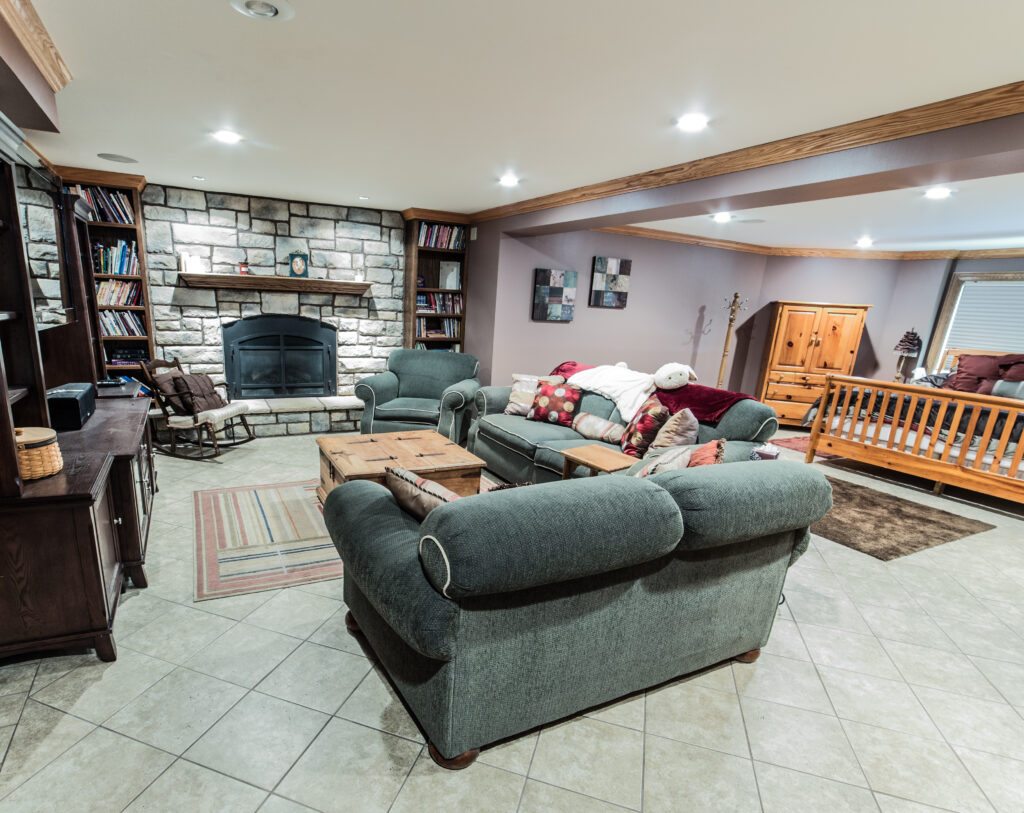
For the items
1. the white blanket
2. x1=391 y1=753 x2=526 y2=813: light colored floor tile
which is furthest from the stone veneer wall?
x1=391 y1=753 x2=526 y2=813: light colored floor tile

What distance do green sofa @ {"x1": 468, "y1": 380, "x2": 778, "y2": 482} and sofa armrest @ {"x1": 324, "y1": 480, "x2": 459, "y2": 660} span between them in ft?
5.69

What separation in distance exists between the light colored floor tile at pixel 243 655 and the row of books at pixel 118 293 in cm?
371

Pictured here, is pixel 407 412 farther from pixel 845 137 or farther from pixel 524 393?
pixel 845 137

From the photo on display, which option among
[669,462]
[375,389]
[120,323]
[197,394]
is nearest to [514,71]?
[669,462]

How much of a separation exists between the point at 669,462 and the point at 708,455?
0.54 ft

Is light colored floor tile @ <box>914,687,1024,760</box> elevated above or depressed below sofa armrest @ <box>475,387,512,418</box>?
below

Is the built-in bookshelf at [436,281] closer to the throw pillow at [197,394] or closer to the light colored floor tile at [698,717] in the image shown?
the throw pillow at [197,394]

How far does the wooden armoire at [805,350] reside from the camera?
6.31 m

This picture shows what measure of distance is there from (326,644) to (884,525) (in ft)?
12.3

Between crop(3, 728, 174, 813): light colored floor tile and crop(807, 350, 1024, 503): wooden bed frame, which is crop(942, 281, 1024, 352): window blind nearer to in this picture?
crop(807, 350, 1024, 503): wooden bed frame

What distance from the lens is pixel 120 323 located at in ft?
14.6

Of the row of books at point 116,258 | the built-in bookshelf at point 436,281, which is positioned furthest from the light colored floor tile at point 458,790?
the row of books at point 116,258

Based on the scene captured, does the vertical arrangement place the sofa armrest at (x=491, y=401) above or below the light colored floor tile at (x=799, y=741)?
above

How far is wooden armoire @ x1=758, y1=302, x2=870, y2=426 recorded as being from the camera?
631cm
